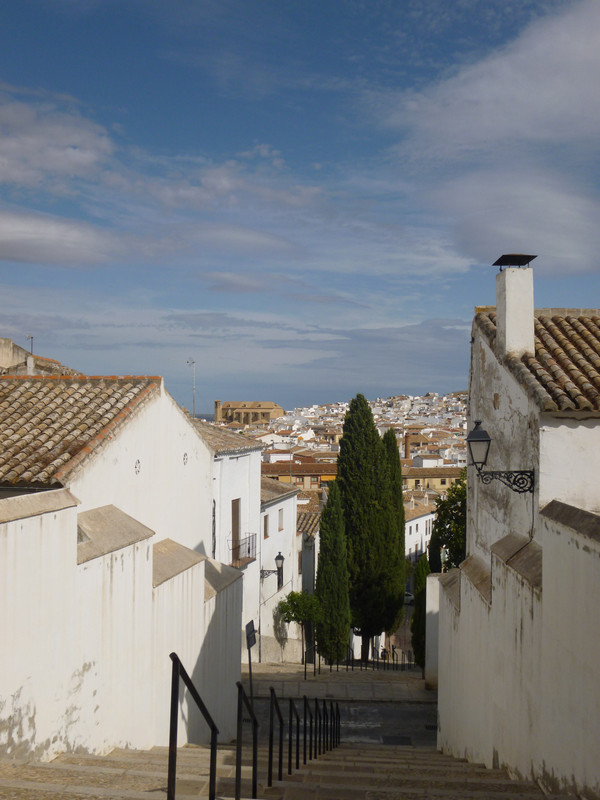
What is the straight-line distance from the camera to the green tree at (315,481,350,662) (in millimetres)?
25781

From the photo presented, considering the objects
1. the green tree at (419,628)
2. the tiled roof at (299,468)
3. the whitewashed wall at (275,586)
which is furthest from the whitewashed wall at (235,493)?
the tiled roof at (299,468)

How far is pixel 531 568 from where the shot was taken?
287 inches

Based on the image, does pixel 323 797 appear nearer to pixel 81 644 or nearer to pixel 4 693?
pixel 4 693

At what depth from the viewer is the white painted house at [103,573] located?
6332mm

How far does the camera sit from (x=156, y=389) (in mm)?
12117

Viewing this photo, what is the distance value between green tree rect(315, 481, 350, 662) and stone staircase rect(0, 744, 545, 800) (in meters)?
18.6

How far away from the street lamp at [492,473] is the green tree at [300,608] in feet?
57.5

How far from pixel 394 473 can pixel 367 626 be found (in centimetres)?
639

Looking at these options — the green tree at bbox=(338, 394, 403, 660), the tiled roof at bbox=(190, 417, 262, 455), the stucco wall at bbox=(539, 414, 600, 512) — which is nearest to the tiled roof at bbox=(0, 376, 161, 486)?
the stucco wall at bbox=(539, 414, 600, 512)

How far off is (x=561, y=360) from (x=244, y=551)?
49.5 ft

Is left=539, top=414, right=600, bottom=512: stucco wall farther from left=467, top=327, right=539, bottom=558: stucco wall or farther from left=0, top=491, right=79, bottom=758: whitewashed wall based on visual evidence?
left=0, top=491, right=79, bottom=758: whitewashed wall

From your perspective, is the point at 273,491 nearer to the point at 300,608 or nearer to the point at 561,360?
the point at 300,608

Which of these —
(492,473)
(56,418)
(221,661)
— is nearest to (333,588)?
(221,661)

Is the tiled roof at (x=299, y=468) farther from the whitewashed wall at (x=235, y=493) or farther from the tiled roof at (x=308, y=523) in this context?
the whitewashed wall at (x=235, y=493)
